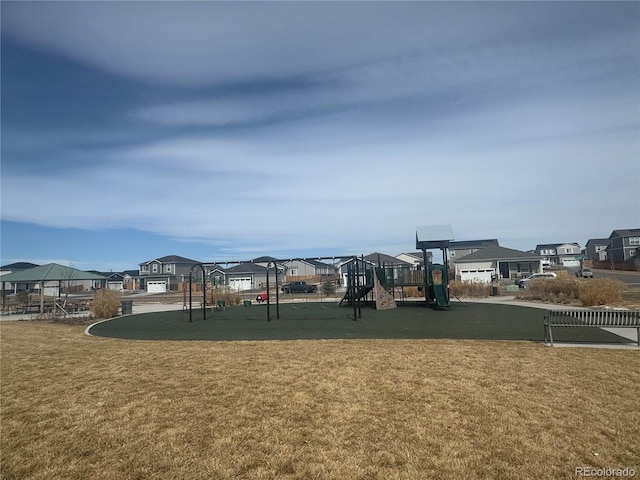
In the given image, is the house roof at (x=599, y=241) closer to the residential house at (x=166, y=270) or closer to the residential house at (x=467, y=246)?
the residential house at (x=467, y=246)

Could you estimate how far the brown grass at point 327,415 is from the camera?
12.8 ft

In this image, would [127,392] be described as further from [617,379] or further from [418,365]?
[617,379]

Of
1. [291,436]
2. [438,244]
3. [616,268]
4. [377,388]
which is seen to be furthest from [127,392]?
[616,268]

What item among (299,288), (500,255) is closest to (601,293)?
(299,288)

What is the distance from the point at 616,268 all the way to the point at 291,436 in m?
74.5

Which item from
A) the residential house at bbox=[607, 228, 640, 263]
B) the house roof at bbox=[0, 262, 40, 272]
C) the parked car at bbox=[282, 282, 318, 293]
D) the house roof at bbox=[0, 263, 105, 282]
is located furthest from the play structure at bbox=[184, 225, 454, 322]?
the house roof at bbox=[0, 262, 40, 272]

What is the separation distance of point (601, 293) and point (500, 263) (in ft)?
135

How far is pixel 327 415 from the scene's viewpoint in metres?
5.13

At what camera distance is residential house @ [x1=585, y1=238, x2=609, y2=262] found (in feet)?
→ 294

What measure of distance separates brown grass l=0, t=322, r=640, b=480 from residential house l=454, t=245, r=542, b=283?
48.0 meters

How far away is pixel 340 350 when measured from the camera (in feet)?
30.1

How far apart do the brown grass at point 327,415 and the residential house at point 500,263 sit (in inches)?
1891

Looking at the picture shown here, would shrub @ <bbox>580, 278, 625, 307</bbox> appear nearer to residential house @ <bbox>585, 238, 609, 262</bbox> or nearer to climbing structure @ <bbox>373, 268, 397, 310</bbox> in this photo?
climbing structure @ <bbox>373, 268, 397, 310</bbox>

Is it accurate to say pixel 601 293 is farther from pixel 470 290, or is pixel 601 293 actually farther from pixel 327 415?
pixel 327 415
